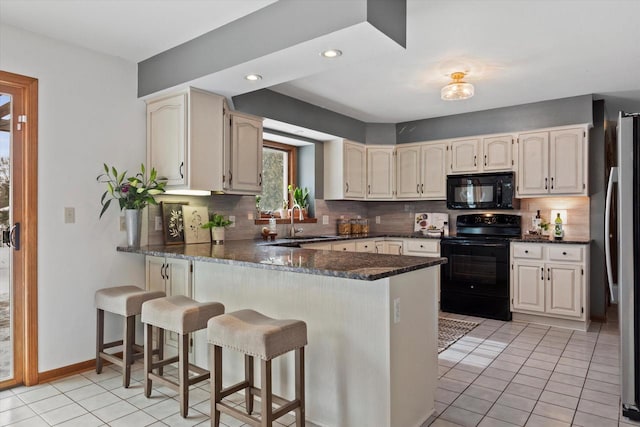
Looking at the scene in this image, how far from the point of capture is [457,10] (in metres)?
2.49

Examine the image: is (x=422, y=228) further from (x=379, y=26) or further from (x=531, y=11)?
(x=379, y=26)

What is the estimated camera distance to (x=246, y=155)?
3.74 meters

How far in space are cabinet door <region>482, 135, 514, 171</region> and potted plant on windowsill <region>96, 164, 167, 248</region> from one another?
11.8ft

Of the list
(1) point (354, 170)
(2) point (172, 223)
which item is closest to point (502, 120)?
(1) point (354, 170)

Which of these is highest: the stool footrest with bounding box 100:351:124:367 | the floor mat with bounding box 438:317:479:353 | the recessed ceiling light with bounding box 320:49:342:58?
the recessed ceiling light with bounding box 320:49:342:58

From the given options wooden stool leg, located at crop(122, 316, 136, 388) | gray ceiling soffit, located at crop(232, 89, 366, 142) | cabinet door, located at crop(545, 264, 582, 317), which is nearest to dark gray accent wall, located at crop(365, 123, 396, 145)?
gray ceiling soffit, located at crop(232, 89, 366, 142)

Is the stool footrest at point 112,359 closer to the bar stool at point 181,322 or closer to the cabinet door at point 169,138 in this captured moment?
the bar stool at point 181,322

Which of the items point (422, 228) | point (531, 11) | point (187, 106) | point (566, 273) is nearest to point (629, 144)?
point (531, 11)

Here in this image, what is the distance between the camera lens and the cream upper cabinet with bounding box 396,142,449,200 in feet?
17.0

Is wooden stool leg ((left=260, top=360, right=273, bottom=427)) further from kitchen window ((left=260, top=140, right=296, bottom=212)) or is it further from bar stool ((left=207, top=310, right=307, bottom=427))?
kitchen window ((left=260, top=140, right=296, bottom=212))

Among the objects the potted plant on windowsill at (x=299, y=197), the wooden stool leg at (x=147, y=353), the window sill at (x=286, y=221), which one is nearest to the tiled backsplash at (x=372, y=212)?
the window sill at (x=286, y=221)

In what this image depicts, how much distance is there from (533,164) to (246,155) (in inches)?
124

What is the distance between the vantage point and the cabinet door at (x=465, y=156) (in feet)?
16.2

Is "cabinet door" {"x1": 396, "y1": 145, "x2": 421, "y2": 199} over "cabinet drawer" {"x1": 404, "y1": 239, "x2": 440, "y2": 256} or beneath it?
over
